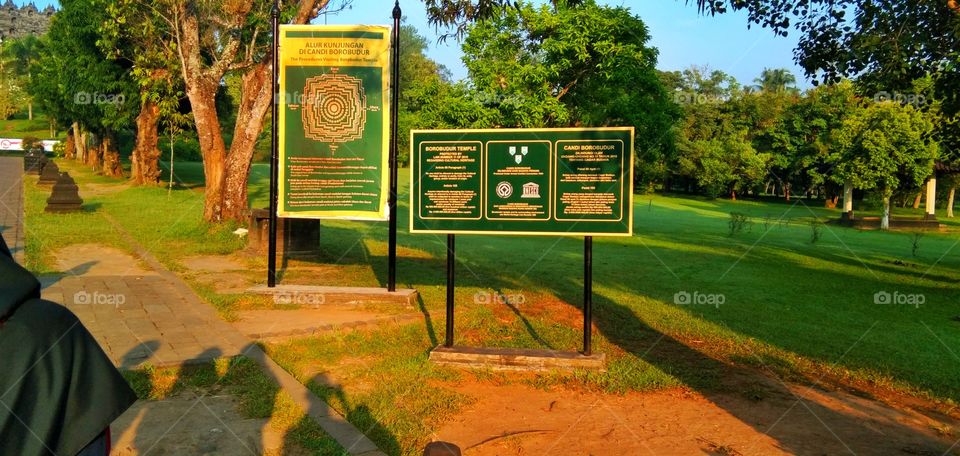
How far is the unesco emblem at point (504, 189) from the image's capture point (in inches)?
287

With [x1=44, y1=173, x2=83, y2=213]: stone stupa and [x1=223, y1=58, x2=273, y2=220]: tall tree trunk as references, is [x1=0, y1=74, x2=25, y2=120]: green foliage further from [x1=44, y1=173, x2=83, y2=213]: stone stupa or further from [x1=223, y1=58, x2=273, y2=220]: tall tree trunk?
[x1=223, y1=58, x2=273, y2=220]: tall tree trunk

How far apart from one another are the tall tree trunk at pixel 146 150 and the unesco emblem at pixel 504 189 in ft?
89.7

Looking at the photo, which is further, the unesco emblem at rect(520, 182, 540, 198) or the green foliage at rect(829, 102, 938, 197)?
the green foliage at rect(829, 102, 938, 197)

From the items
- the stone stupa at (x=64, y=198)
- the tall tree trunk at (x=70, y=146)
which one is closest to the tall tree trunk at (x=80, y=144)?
the tall tree trunk at (x=70, y=146)

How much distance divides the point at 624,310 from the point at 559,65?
47.5ft

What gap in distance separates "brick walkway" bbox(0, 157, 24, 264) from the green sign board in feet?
22.3

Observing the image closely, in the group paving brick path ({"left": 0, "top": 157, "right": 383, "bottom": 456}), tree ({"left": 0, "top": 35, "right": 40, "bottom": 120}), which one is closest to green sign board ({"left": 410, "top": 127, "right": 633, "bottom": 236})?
paving brick path ({"left": 0, "top": 157, "right": 383, "bottom": 456})

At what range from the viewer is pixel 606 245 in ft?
66.5

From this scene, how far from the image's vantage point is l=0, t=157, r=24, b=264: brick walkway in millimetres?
13688

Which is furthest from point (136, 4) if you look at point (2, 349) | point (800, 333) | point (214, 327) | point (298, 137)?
point (2, 349)

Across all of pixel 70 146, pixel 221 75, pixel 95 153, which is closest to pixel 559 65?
pixel 221 75

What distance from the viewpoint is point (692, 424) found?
5.66m

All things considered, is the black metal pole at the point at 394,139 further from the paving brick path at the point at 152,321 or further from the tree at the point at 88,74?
the tree at the point at 88,74

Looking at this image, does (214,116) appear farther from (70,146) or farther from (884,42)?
(70,146)
